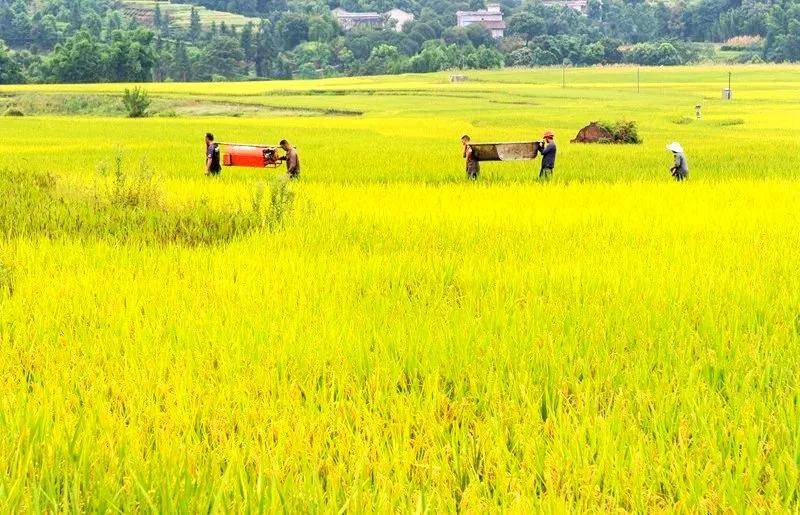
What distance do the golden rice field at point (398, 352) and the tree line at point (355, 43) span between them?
73934mm

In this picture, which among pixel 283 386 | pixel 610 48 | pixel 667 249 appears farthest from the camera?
pixel 610 48

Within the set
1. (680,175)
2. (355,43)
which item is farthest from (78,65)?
(680,175)

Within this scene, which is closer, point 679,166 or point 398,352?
point 398,352

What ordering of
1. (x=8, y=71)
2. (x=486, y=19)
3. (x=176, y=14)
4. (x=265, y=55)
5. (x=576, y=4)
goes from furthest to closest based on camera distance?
1. (x=576, y=4)
2. (x=176, y=14)
3. (x=486, y=19)
4. (x=265, y=55)
5. (x=8, y=71)

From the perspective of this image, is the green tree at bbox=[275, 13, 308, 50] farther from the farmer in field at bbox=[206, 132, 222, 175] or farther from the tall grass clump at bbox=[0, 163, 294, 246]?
the tall grass clump at bbox=[0, 163, 294, 246]

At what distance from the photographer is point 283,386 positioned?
3.86 m

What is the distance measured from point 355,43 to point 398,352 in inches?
4726

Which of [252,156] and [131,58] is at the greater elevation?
[131,58]

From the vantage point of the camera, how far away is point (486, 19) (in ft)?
521

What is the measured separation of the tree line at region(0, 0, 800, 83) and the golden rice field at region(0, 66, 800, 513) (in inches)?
2911

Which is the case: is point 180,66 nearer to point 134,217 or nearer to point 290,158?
point 290,158

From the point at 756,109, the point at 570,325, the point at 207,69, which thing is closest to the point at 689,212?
the point at 570,325

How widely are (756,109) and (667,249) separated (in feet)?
125

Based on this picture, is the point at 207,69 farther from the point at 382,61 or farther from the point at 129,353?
the point at 129,353
